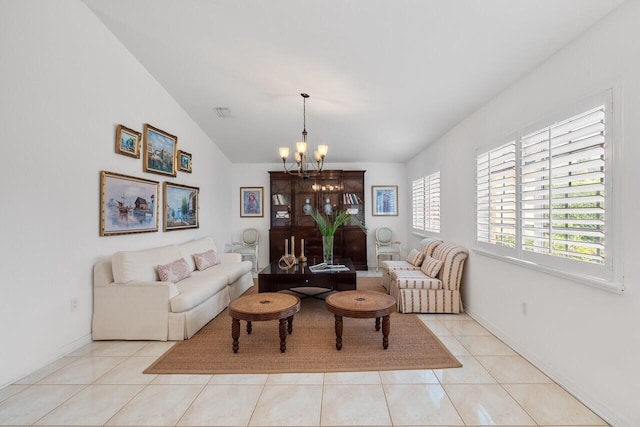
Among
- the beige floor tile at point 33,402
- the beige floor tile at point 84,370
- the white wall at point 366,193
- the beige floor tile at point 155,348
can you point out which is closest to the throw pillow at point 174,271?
the beige floor tile at point 155,348

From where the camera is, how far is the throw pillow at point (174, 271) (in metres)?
3.33

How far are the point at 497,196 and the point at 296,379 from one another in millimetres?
2661

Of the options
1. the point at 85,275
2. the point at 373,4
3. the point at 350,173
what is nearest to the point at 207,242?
the point at 85,275

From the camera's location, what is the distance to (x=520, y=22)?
2123 millimetres

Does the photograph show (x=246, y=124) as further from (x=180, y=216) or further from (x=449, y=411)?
(x=449, y=411)

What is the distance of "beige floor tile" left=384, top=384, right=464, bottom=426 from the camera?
1.76m

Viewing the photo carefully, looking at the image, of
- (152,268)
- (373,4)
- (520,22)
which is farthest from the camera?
(152,268)

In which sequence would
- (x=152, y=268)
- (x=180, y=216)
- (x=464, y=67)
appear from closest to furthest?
1. (x=464, y=67)
2. (x=152, y=268)
3. (x=180, y=216)

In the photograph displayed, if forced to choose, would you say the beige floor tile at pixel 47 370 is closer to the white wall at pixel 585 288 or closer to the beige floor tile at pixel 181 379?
the beige floor tile at pixel 181 379

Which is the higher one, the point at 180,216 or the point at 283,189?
the point at 283,189

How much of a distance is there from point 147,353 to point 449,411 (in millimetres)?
2633

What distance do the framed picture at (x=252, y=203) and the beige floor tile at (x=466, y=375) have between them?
5108 millimetres

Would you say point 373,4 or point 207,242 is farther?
point 207,242

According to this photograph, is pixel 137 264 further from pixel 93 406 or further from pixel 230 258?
pixel 230 258
